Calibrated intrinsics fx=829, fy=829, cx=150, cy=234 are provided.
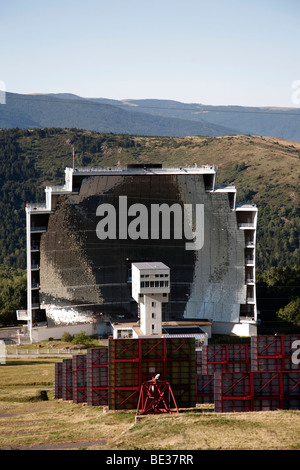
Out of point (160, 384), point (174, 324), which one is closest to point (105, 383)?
point (160, 384)

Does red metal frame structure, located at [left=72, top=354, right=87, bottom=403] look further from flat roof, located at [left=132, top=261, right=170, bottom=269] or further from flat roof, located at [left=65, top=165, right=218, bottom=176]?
flat roof, located at [left=65, top=165, right=218, bottom=176]

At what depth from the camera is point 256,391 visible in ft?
223

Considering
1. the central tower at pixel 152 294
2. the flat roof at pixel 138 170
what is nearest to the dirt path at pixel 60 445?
the central tower at pixel 152 294

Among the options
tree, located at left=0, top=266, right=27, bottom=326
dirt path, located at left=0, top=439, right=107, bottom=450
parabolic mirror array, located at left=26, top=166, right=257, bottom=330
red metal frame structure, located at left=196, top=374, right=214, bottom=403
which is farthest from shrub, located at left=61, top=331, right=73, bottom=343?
dirt path, located at left=0, top=439, right=107, bottom=450

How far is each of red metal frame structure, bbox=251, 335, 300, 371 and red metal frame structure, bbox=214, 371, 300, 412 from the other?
6.55 feet

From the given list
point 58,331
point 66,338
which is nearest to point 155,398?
point 66,338

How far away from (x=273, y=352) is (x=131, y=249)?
52.9 m

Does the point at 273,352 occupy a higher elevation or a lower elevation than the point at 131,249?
lower

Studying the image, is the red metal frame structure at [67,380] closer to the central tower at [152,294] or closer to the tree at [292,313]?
the central tower at [152,294]

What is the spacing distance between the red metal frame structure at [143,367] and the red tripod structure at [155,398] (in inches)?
28.5

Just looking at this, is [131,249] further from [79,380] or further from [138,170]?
[79,380]

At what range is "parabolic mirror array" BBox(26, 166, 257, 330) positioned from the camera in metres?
118
